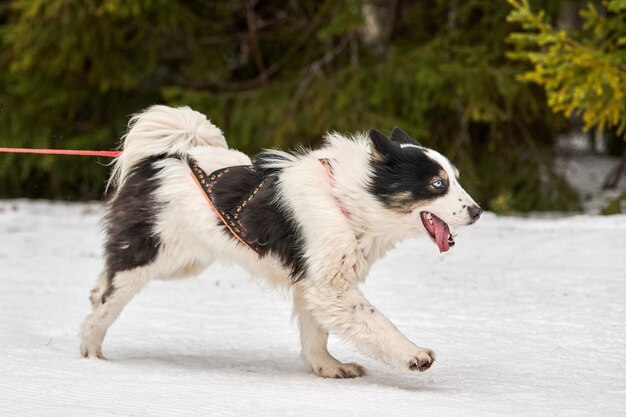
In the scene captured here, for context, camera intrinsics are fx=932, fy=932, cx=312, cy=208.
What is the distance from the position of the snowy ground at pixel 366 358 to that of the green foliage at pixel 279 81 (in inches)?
93.7

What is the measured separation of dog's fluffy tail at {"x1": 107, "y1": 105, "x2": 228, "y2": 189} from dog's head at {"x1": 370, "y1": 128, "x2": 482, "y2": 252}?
1.31m

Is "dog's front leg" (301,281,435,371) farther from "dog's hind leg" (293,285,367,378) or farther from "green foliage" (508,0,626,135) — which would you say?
"green foliage" (508,0,626,135)

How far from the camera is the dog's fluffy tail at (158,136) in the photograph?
5.57 meters

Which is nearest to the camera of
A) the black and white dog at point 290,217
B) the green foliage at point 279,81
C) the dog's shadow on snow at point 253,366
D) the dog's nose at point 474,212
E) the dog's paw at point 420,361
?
the dog's paw at point 420,361

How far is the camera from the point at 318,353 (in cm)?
510

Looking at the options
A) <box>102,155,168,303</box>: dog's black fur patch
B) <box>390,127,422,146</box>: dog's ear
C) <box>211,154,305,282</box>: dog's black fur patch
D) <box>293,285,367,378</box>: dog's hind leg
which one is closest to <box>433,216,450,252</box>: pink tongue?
<box>390,127,422,146</box>: dog's ear

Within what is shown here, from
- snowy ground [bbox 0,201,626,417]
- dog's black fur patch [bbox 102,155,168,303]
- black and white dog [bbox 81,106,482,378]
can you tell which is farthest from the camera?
dog's black fur patch [bbox 102,155,168,303]

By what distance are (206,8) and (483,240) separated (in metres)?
6.85

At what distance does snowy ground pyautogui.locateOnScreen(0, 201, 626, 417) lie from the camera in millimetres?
4242

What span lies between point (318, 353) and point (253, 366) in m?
0.42

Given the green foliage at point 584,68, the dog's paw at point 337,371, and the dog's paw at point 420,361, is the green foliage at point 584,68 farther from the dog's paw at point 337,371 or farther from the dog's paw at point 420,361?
the dog's paw at point 420,361

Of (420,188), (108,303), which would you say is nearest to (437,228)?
(420,188)

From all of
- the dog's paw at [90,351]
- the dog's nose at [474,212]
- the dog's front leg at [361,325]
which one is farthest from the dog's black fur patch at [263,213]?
the dog's paw at [90,351]

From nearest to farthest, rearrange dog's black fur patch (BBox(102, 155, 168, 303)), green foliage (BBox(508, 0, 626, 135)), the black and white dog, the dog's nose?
1. the dog's nose
2. the black and white dog
3. dog's black fur patch (BBox(102, 155, 168, 303))
4. green foliage (BBox(508, 0, 626, 135))
